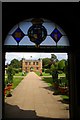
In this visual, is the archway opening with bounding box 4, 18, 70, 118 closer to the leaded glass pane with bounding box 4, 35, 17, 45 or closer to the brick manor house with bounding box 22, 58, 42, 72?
the leaded glass pane with bounding box 4, 35, 17, 45

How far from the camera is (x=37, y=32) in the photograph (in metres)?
6.70

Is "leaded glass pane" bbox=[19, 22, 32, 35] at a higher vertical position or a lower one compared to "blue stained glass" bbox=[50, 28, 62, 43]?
higher

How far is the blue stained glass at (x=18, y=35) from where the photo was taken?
6.57 m

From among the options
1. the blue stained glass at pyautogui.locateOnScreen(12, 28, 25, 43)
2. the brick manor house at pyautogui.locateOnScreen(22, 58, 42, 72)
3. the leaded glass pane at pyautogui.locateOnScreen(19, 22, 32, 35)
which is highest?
the leaded glass pane at pyautogui.locateOnScreen(19, 22, 32, 35)

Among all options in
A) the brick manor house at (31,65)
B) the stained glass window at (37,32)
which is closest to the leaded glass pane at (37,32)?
the stained glass window at (37,32)

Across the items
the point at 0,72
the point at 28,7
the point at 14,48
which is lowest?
the point at 0,72

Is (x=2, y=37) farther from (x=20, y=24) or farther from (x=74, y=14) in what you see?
(x=74, y=14)

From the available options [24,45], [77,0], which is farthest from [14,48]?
[77,0]

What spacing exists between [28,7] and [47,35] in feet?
2.57

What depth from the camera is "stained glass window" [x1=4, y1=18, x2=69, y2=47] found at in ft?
21.5

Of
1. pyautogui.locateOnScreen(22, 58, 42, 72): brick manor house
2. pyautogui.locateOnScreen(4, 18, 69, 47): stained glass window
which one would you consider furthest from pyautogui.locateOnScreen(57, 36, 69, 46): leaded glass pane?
pyautogui.locateOnScreen(22, 58, 42, 72): brick manor house

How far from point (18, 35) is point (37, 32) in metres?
0.44

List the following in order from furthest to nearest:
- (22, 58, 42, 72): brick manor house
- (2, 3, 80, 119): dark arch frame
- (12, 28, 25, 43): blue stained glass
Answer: (22, 58, 42, 72): brick manor house
(12, 28, 25, 43): blue stained glass
(2, 3, 80, 119): dark arch frame

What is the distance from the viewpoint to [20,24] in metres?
6.55
